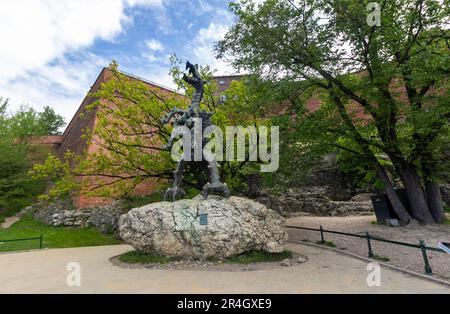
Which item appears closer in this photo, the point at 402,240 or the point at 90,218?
the point at 402,240

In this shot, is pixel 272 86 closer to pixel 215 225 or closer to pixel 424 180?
pixel 215 225

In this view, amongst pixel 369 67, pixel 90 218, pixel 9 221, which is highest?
pixel 369 67

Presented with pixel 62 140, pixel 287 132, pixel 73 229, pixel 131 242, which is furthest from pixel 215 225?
pixel 62 140

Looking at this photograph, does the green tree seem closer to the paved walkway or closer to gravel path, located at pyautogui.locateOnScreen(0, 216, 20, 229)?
the paved walkway

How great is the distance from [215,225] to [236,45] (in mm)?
9209

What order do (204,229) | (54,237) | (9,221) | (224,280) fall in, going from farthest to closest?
(9,221) < (54,237) < (204,229) < (224,280)

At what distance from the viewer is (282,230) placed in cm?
848

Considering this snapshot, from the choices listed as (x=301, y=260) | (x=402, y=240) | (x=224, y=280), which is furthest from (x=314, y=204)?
(x=224, y=280)

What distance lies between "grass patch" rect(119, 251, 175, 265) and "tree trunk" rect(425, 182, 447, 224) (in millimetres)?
12215

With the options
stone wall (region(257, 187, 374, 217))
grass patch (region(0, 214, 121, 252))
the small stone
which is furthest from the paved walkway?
stone wall (region(257, 187, 374, 217))

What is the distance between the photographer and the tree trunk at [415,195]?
12.1 meters

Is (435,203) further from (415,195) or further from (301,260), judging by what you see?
(301,260)

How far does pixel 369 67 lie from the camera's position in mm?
11000

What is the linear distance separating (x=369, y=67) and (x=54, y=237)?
17.7 metres
